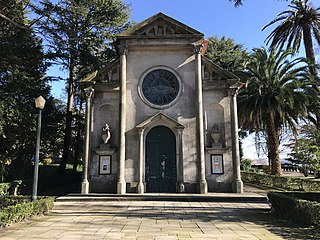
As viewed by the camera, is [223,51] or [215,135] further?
[223,51]

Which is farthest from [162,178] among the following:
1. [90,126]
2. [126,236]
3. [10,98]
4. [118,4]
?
[118,4]

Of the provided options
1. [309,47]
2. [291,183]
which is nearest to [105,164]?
[291,183]

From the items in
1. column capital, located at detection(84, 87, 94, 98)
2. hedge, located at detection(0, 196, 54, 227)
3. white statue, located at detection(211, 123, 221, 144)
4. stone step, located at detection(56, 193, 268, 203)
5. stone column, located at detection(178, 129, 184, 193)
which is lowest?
stone step, located at detection(56, 193, 268, 203)

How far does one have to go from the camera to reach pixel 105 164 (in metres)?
18.1

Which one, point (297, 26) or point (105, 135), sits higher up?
point (297, 26)

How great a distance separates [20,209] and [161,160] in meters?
10.1

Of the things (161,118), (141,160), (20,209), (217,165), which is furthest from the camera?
(161,118)

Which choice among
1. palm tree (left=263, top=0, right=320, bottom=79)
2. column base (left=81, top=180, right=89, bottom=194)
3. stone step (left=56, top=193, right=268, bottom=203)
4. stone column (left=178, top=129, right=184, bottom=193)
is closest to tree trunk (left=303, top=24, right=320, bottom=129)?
palm tree (left=263, top=0, right=320, bottom=79)

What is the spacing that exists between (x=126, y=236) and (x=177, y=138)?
11.0 meters

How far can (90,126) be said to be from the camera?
18609 millimetres

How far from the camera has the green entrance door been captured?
1788 cm

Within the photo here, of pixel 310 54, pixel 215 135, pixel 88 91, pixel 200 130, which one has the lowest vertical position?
pixel 215 135

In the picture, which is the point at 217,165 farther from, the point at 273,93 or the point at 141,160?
the point at 273,93

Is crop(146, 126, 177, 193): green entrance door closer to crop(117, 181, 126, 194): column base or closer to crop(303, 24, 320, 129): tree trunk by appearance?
crop(117, 181, 126, 194): column base
